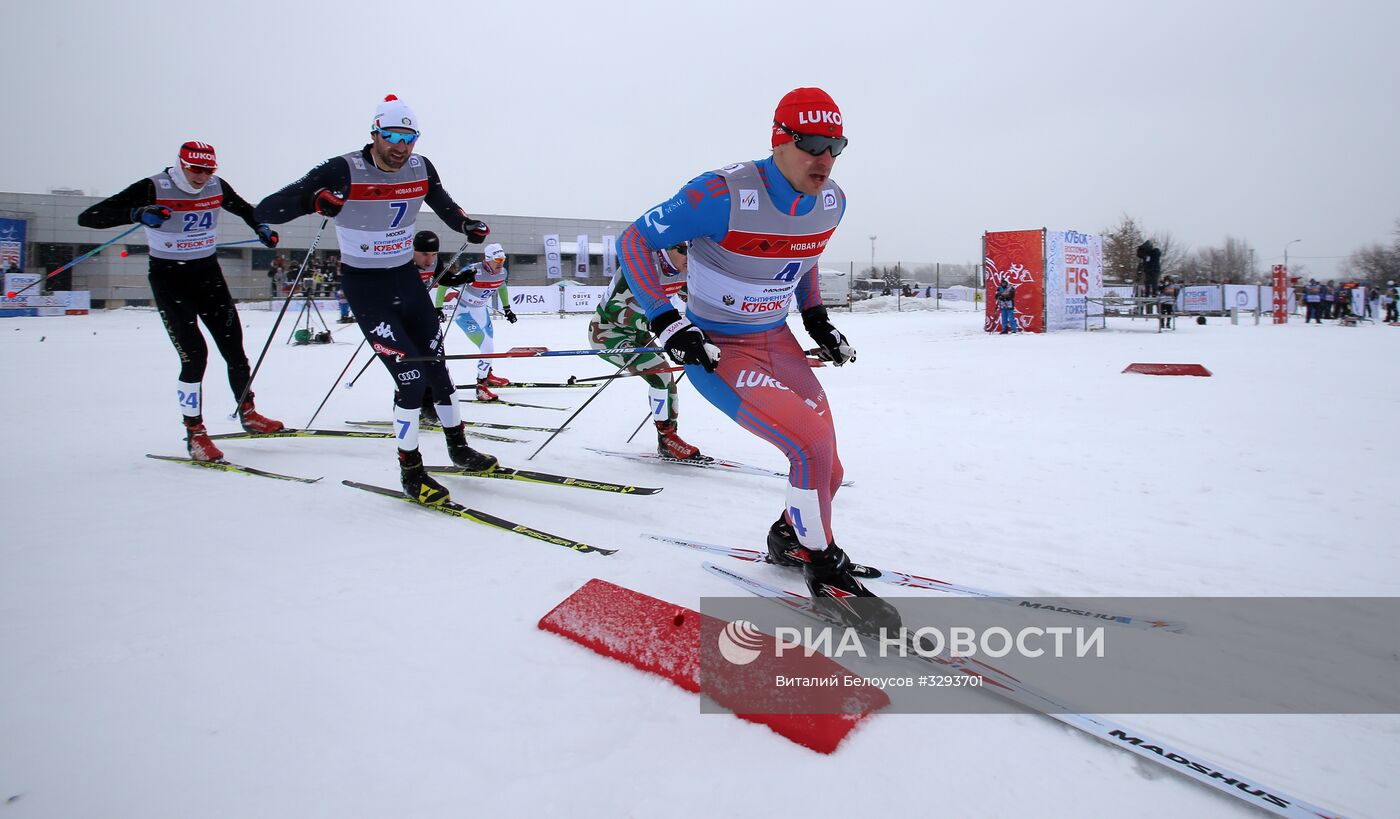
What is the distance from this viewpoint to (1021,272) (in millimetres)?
18812

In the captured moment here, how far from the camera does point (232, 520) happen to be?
12.1 feet

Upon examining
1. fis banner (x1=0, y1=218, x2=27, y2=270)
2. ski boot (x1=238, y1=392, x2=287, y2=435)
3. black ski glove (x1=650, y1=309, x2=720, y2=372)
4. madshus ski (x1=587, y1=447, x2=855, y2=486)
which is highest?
fis banner (x1=0, y1=218, x2=27, y2=270)

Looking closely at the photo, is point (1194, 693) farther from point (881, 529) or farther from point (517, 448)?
point (517, 448)

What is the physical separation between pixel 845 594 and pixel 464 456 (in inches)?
122

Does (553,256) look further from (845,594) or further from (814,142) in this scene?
(845,594)

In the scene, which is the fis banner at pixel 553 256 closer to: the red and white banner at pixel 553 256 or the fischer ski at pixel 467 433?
the red and white banner at pixel 553 256

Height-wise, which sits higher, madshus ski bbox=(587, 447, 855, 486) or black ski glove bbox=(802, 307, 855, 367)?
black ski glove bbox=(802, 307, 855, 367)

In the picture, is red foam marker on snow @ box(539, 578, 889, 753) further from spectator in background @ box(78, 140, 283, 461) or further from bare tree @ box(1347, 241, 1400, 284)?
bare tree @ box(1347, 241, 1400, 284)

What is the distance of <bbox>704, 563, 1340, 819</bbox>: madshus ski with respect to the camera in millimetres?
1610

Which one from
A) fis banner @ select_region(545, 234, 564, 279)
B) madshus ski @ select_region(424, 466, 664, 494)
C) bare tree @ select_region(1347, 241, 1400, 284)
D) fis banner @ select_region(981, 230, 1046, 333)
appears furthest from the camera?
bare tree @ select_region(1347, 241, 1400, 284)

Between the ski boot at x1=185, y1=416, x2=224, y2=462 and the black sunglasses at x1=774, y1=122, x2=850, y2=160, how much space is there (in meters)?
4.92

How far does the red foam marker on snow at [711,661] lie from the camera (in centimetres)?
188

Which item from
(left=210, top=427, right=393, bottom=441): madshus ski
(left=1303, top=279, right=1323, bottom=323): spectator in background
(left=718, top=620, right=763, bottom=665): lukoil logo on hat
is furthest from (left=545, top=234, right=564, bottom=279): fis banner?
(left=718, top=620, right=763, bottom=665): lukoil logo on hat

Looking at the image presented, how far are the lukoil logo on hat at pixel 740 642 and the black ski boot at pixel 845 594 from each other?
1.25 feet
